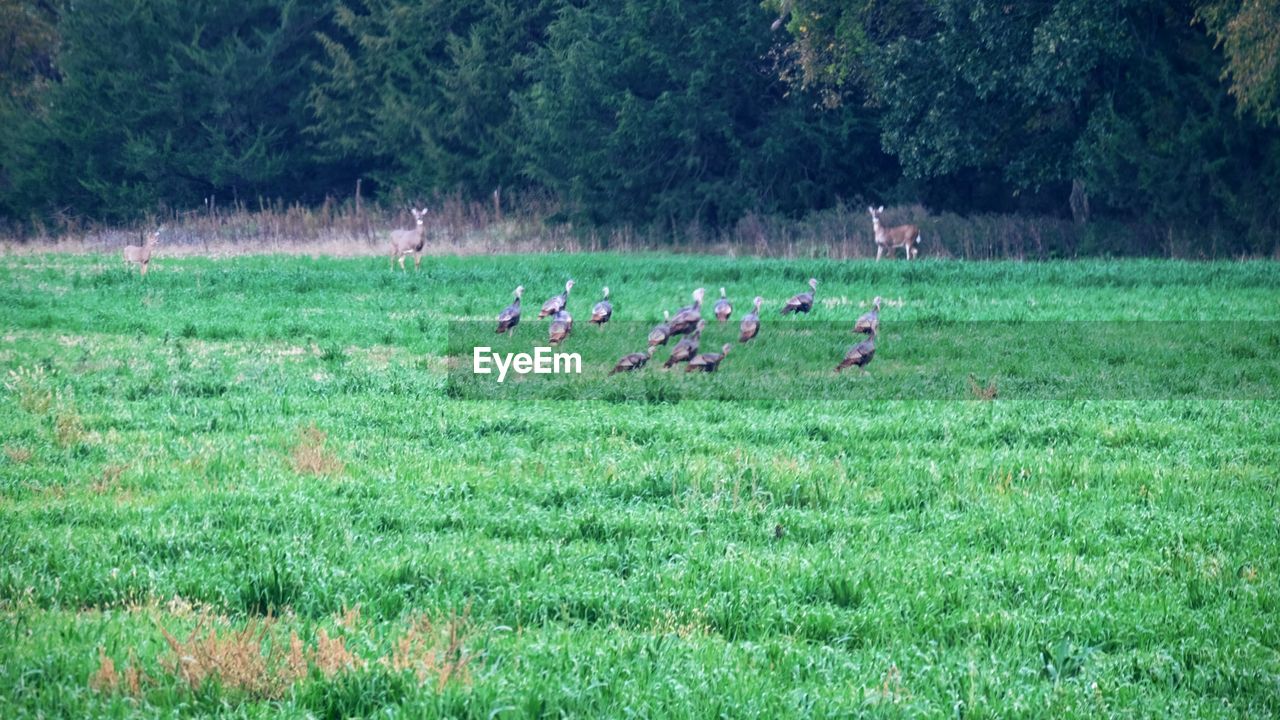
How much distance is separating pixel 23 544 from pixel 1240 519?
24.0 ft

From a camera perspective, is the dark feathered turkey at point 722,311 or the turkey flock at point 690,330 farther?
the dark feathered turkey at point 722,311

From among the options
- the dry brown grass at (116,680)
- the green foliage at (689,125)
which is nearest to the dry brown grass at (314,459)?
the dry brown grass at (116,680)

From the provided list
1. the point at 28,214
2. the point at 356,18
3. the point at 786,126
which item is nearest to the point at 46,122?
the point at 28,214

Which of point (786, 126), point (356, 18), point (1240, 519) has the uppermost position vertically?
point (356, 18)

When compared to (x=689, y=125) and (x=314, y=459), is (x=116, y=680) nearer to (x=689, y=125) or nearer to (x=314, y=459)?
(x=314, y=459)

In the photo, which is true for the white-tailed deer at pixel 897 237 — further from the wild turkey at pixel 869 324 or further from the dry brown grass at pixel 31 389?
the dry brown grass at pixel 31 389

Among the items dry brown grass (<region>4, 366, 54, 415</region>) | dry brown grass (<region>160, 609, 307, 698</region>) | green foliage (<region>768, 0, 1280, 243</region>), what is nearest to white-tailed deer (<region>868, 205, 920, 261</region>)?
green foliage (<region>768, 0, 1280, 243</region>)

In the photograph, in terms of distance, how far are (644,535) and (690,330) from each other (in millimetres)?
10232

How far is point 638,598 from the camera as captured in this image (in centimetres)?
693

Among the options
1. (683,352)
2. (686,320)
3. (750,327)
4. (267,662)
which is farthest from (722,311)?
(267,662)

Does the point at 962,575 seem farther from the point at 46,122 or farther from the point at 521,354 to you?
the point at 46,122

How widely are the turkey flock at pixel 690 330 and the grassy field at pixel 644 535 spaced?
41 centimetres

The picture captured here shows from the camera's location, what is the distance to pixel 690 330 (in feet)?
60.2

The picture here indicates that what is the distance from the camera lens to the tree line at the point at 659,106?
109 ft
